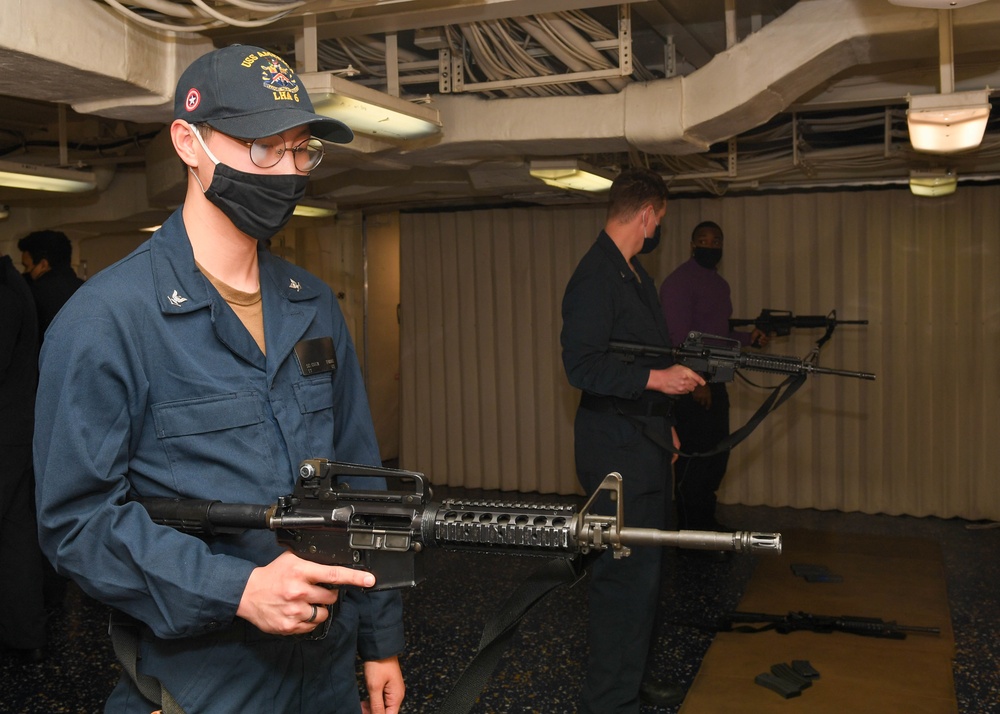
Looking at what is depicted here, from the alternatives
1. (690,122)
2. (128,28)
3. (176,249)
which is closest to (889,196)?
(690,122)

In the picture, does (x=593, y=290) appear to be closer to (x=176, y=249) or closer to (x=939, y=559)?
(x=176, y=249)

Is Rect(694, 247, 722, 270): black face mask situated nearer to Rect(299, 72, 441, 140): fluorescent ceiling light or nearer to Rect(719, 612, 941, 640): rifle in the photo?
Rect(719, 612, 941, 640): rifle

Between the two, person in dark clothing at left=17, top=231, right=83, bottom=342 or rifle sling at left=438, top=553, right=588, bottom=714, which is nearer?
rifle sling at left=438, top=553, right=588, bottom=714

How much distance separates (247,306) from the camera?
1.57 m

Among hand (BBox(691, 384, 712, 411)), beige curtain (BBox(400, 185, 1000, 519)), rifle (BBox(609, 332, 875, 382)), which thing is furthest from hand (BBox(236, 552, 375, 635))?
beige curtain (BBox(400, 185, 1000, 519))

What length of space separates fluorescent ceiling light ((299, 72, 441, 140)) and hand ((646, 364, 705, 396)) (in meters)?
1.17

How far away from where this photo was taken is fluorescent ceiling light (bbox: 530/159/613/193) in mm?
4238

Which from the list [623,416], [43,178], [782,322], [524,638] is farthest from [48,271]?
[782,322]

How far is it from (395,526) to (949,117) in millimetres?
2161

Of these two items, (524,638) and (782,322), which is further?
(782,322)

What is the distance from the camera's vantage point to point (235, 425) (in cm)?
143

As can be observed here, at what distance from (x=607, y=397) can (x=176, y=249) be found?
176cm

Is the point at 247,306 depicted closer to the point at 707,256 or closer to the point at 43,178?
the point at 43,178

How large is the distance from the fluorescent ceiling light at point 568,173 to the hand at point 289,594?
3148 mm
